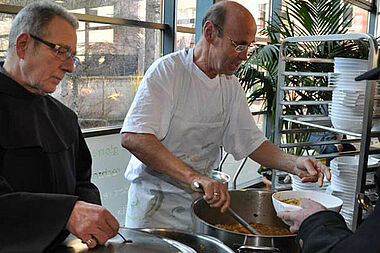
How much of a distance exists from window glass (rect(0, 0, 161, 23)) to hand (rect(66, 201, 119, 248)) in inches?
62.6

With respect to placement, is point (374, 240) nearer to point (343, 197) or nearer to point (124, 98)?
point (343, 197)

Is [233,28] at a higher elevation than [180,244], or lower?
higher

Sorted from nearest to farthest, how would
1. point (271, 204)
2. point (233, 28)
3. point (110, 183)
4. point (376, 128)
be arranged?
point (271, 204)
point (233, 28)
point (376, 128)
point (110, 183)

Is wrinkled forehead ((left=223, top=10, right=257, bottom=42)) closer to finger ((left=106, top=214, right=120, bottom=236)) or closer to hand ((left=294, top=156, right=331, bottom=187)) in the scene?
hand ((left=294, top=156, right=331, bottom=187))

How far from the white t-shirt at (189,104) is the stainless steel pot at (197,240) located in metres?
0.58

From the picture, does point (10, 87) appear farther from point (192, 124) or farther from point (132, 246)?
point (192, 124)

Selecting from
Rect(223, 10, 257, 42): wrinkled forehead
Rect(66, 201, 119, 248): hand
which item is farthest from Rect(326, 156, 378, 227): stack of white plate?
Rect(66, 201, 119, 248): hand

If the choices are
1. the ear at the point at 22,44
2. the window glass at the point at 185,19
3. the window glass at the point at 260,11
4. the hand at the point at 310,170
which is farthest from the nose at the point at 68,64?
the window glass at the point at 260,11

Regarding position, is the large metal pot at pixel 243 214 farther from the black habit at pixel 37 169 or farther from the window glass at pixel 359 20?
the window glass at pixel 359 20

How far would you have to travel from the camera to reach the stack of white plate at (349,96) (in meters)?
2.24

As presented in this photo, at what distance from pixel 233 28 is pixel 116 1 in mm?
1469

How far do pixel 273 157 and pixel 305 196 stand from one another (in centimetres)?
47

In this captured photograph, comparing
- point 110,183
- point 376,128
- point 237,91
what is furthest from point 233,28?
point 110,183

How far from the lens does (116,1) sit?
9.98ft
